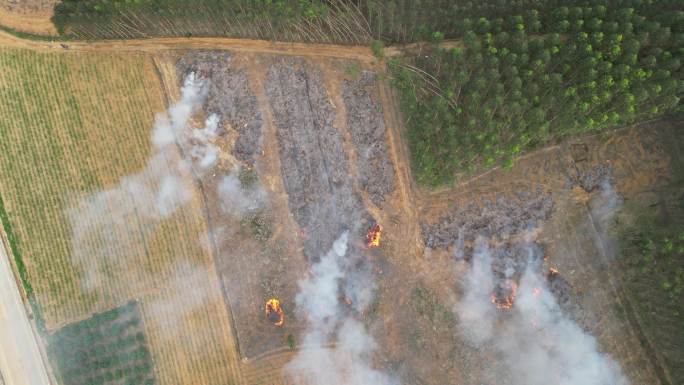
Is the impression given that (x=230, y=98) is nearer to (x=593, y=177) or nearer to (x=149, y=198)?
(x=149, y=198)

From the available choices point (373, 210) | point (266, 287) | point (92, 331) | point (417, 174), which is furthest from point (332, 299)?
point (92, 331)

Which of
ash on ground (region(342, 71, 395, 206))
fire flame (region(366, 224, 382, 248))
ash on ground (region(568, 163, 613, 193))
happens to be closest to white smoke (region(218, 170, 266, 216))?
ash on ground (region(342, 71, 395, 206))

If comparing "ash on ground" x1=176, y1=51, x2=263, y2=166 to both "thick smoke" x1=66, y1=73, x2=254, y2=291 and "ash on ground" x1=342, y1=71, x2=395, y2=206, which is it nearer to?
"thick smoke" x1=66, y1=73, x2=254, y2=291

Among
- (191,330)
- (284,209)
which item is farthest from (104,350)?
(284,209)

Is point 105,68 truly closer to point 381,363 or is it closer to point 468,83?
point 468,83

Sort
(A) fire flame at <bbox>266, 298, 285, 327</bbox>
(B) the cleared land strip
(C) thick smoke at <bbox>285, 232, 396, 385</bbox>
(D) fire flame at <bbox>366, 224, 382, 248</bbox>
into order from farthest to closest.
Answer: (B) the cleared land strip < (D) fire flame at <bbox>366, 224, 382, 248</bbox> < (A) fire flame at <bbox>266, 298, 285, 327</bbox> < (C) thick smoke at <bbox>285, 232, 396, 385</bbox>
